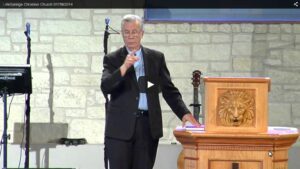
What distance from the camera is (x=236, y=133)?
3170 millimetres

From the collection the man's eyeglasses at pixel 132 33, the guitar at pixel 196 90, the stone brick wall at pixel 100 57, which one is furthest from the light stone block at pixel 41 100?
the man's eyeglasses at pixel 132 33

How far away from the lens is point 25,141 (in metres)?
6.08

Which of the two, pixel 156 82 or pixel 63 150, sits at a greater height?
pixel 156 82

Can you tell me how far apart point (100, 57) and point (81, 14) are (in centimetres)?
47

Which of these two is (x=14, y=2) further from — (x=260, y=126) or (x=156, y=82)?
(x=260, y=126)

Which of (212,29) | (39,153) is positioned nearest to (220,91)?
(212,29)

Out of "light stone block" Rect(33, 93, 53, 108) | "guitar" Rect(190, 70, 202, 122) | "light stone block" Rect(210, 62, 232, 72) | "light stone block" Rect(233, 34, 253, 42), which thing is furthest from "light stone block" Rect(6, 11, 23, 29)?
"light stone block" Rect(233, 34, 253, 42)

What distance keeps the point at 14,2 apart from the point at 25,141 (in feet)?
4.56

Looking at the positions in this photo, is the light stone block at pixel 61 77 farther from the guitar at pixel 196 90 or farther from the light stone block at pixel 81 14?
the guitar at pixel 196 90

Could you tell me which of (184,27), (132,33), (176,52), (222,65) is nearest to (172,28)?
(184,27)

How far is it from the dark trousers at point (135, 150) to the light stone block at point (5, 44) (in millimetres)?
2942

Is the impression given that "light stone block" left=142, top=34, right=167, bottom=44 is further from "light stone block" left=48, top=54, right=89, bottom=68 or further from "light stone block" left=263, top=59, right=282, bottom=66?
"light stone block" left=263, top=59, right=282, bottom=66

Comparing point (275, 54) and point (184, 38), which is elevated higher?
A: point (184, 38)
